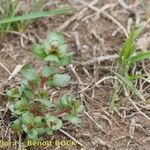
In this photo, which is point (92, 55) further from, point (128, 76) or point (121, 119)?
point (121, 119)

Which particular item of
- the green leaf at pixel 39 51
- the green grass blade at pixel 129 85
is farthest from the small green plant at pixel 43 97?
the green grass blade at pixel 129 85

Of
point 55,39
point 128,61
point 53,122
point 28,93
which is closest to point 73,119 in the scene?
point 53,122

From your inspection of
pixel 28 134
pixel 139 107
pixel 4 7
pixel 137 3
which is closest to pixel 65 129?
pixel 28 134

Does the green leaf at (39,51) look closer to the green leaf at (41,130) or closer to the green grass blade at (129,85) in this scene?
the green leaf at (41,130)

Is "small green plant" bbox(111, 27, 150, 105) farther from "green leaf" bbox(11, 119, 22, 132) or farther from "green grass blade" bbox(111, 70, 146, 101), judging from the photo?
"green leaf" bbox(11, 119, 22, 132)

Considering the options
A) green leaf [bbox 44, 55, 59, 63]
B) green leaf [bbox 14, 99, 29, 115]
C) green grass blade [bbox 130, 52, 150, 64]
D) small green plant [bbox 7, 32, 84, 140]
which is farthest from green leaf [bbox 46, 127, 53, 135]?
green grass blade [bbox 130, 52, 150, 64]

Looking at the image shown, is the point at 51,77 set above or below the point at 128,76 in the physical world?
above

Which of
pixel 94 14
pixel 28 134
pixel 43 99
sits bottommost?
pixel 28 134

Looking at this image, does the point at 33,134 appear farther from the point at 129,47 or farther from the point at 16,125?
the point at 129,47

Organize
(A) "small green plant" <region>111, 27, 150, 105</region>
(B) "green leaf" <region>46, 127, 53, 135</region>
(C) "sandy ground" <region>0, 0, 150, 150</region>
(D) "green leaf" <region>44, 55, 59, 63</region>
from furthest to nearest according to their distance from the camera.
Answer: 1. (A) "small green plant" <region>111, 27, 150, 105</region>
2. (C) "sandy ground" <region>0, 0, 150, 150</region>
3. (B) "green leaf" <region>46, 127, 53, 135</region>
4. (D) "green leaf" <region>44, 55, 59, 63</region>
